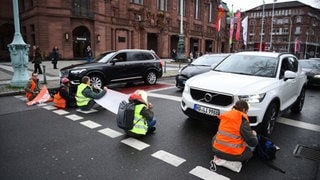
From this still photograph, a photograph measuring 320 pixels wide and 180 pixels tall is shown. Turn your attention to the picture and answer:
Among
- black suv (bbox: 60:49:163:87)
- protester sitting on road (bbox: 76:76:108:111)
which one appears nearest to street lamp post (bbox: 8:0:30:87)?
black suv (bbox: 60:49:163:87)

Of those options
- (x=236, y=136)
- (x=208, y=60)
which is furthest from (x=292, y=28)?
(x=236, y=136)

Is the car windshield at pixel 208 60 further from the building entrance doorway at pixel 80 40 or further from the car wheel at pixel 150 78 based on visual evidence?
the building entrance doorway at pixel 80 40

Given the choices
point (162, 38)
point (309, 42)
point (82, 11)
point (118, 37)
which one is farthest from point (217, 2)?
point (309, 42)

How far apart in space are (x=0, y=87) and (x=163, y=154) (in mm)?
10188

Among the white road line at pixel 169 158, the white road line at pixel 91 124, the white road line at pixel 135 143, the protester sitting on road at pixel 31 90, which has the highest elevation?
the protester sitting on road at pixel 31 90

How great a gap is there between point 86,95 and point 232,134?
4.67 meters

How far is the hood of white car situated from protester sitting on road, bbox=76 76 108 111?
9.67 feet

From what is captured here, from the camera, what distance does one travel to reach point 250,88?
197 inches

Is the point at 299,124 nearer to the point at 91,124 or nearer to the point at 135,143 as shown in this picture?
the point at 135,143

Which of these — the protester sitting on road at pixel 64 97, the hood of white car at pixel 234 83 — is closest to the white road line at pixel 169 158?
the hood of white car at pixel 234 83

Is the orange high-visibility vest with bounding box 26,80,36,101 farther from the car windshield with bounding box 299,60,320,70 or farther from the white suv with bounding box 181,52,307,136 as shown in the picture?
the car windshield with bounding box 299,60,320,70

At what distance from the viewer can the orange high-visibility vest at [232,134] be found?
12.6 feet

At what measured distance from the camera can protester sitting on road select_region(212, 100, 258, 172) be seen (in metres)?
3.82

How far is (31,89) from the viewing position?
892 centimetres
